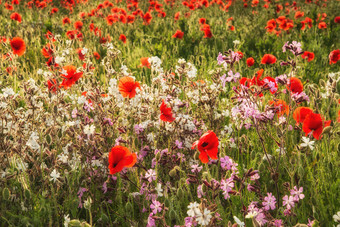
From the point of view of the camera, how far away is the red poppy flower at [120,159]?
1.55 meters

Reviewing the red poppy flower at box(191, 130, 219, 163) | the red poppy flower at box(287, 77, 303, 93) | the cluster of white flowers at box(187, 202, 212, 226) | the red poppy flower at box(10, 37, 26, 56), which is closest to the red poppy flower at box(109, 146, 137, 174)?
the red poppy flower at box(191, 130, 219, 163)

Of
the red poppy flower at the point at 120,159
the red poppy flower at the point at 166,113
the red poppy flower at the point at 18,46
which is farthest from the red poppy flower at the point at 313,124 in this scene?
the red poppy flower at the point at 18,46

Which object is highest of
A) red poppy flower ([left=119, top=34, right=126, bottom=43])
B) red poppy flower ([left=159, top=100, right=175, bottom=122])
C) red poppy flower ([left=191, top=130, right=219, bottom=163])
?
red poppy flower ([left=191, top=130, right=219, bottom=163])

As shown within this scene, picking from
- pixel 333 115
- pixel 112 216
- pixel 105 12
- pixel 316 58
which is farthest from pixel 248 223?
pixel 105 12

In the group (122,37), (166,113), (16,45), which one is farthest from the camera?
(122,37)

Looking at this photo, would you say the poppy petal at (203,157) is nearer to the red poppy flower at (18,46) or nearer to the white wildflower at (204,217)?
the white wildflower at (204,217)

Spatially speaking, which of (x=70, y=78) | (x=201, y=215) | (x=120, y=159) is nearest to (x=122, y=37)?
(x=70, y=78)

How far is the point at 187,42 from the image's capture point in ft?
16.2

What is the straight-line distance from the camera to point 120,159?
5.25 feet

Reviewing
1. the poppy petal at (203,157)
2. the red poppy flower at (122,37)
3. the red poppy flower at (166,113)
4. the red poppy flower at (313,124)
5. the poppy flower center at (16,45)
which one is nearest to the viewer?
the poppy petal at (203,157)

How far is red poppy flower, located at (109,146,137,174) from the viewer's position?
1.55m

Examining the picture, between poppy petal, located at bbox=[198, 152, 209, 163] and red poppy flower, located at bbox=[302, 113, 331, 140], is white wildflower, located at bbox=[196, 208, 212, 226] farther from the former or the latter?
red poppy flower, located at bbox=[302, 113, 331, 140]

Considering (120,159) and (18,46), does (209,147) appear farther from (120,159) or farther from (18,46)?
(18,46)

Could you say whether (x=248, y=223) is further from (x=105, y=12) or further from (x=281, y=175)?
(x=105, y=12)
